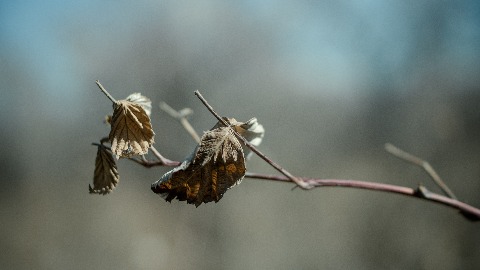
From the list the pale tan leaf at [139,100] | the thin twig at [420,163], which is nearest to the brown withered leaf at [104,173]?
the pale tan leaf at [139,100]

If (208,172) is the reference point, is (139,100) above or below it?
above

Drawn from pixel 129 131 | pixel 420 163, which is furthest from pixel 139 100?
pixel 420 163

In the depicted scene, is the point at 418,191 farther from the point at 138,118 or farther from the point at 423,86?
the point at 423,86

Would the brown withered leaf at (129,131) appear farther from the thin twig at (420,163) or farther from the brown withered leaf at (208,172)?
the thin twig at (420,163)

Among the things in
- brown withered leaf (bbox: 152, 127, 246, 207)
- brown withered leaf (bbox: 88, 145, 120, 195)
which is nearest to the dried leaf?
brown withered leaf (bbox: 152, 127, 246, 207)

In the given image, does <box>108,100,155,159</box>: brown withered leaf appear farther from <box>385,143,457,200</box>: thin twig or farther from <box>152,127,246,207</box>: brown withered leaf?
<box>385,143,457,200</box>: thin twig

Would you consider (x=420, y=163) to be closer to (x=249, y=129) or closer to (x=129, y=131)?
(x=249, y=129)
